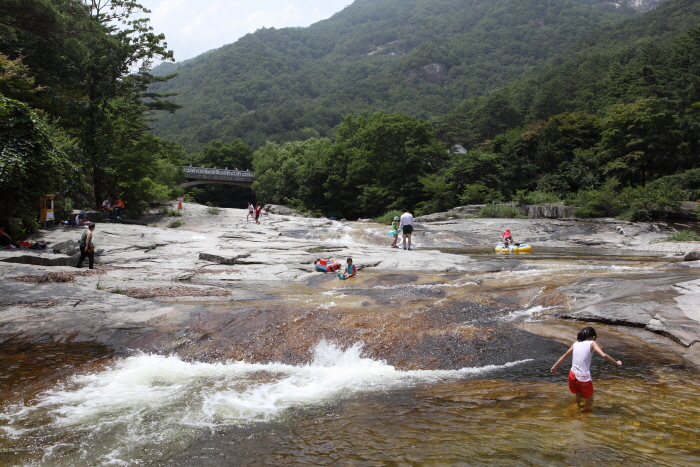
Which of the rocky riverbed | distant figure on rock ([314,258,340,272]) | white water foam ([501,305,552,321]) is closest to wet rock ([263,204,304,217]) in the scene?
the rocky riverbed

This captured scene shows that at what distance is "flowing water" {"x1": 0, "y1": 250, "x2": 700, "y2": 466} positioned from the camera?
5.25 metres

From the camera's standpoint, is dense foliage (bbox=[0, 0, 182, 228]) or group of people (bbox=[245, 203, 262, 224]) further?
group of people (bbox=[245, 203, 262, 224])

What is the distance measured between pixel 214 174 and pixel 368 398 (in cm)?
7357

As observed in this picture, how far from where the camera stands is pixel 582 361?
657 centimetres

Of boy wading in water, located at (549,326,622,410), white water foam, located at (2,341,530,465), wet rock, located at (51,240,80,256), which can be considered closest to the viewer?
white water foam, located at (2,341,530,465)

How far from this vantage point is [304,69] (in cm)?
18475

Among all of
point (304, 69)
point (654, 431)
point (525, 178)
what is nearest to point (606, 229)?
point (525, 178)

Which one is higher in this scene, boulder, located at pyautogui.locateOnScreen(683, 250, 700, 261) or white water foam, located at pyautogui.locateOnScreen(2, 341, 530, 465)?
boulder, located at pyautogui.locateOnScreen(683, 250, 700, 261)

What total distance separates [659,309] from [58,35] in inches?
1160

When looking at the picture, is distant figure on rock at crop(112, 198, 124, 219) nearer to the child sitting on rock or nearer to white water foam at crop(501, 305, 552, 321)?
the child sitting on rock

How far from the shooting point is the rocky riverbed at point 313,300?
8859 mm

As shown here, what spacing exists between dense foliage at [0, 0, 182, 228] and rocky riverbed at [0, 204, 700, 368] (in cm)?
1065

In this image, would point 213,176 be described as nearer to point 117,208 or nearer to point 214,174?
point 214,174

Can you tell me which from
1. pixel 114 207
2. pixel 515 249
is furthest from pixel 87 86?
pixel 515 249
